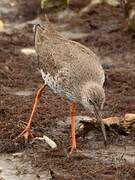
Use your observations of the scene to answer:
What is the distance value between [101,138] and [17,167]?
160 cm

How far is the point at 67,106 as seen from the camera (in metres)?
11.5

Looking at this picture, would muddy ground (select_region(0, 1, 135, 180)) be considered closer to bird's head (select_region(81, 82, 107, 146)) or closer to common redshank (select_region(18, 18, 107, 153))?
common redshank (select_region(18, 18, 107, 153))

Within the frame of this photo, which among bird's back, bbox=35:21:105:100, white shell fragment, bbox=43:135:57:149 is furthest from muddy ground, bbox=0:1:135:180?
bird's back, bbox=35:21:105:100

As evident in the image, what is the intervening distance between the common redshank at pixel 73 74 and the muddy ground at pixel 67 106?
30cm

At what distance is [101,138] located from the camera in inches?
393

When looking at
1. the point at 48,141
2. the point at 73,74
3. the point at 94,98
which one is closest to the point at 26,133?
the point at 48,141

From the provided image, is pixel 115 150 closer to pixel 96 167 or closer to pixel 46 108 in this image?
pixel 96 167

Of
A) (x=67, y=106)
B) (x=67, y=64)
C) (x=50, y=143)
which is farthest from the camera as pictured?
(x=67, y=106)

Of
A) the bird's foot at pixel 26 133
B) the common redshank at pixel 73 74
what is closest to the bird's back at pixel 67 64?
the common redshank at pixel 73 74

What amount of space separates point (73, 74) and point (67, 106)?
230 cm

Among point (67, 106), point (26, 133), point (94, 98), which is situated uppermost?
point (67, 106)

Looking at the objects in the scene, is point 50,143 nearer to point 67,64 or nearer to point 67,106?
point 67,64

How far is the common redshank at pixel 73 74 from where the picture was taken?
8945 mm

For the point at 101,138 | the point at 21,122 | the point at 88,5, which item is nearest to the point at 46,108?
the point at 21,122
